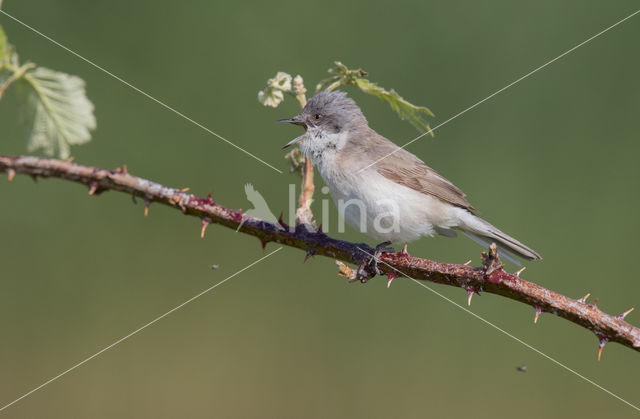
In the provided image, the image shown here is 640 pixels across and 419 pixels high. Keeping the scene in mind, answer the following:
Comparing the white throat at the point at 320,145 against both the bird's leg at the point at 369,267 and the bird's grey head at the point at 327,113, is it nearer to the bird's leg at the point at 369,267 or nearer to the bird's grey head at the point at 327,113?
the bird's grey head at the point at 327,113

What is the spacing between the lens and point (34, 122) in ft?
3.65

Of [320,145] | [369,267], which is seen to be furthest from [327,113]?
[369,267]

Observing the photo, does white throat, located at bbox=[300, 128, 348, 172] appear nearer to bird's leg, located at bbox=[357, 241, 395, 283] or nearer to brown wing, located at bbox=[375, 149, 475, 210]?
brown wing, located at bbox=[375, 149, 475, 210]

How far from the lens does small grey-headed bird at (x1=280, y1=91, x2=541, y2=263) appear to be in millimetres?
2904

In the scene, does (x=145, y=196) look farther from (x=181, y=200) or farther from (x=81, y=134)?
(x=81, y=134)

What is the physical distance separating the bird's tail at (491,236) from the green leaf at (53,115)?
7.29 ft

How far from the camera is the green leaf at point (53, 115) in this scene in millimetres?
1107

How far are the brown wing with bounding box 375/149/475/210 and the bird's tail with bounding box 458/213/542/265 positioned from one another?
0.09 meters

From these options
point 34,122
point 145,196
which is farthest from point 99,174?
point 34,122

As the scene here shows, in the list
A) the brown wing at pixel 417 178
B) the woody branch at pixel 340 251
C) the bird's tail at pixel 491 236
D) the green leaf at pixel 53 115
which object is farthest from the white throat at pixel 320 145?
the green leaf at pixel 53 115

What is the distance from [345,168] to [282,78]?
122 centimetres

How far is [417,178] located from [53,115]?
239 centimetres

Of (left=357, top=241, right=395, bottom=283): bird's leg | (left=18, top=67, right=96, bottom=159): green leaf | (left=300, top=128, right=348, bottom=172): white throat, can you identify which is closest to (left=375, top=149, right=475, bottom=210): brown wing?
(left=300, top=128, right=348, bottom=172): white throat

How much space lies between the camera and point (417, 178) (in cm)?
327
